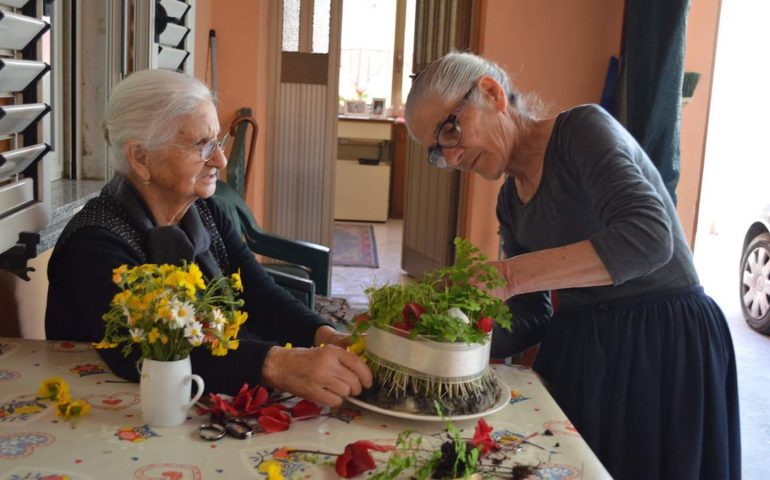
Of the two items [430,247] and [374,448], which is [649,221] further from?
[430,247]

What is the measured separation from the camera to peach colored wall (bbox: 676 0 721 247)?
4.00m

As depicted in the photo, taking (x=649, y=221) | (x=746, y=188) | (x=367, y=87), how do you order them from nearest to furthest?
(x=649, y=221), (x=746, y=188), (x=367, y=87)

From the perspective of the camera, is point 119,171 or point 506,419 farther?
point 119,171

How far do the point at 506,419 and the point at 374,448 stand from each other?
28 cm

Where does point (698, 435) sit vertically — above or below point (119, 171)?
below

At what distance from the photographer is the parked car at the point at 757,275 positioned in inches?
180

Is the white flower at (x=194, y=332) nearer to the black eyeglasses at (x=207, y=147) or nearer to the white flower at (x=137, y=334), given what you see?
the white flower at (x=137, y=334)

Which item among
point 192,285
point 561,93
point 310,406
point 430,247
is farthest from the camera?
point 430,247

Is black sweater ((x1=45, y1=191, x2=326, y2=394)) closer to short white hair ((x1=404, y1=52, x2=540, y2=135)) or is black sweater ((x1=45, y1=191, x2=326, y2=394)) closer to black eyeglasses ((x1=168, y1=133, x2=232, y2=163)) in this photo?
black eyeglasses ((x1=168, y1=133, x2=232, y2=163))

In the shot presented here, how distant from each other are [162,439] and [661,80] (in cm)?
288

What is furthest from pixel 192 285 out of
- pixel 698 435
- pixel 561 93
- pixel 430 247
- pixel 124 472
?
pixel 430 247

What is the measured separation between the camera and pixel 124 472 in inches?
41.6

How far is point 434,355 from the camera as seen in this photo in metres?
1.21

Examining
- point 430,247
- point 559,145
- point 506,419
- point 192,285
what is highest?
point 559,145
